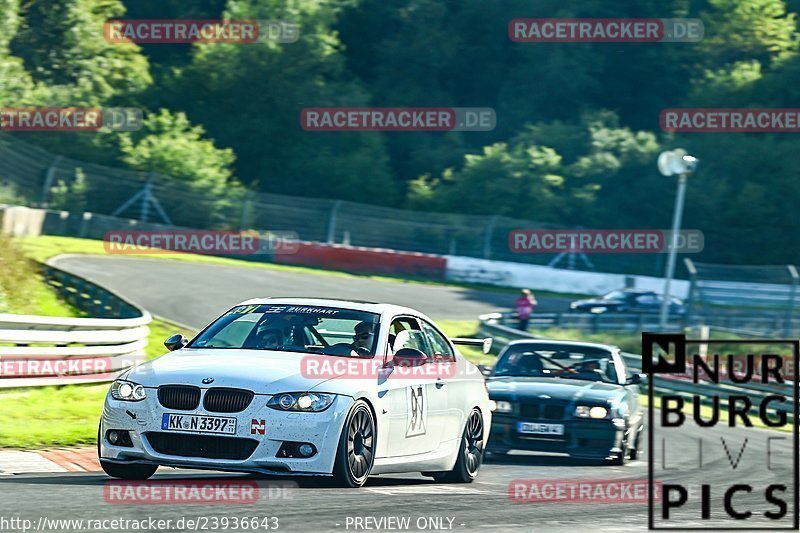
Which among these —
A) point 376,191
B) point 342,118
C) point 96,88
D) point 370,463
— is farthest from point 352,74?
point 370,463

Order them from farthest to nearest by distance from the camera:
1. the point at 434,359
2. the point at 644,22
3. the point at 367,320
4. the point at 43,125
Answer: the point at 644,22 < the point at 43,125 < the point at 434,359 < the point at 367,320

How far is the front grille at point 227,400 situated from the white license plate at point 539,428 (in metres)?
6.07

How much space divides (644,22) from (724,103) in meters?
7.57

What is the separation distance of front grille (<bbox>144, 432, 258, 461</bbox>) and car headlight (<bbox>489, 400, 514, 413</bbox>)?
6.05 meters

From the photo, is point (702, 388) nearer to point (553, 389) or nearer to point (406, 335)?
point (553, 389)

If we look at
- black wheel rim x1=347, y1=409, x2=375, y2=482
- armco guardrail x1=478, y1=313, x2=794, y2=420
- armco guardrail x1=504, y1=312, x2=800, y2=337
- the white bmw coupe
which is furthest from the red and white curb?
armco guardrail x1=504, y1=312, x2=800, y2=337

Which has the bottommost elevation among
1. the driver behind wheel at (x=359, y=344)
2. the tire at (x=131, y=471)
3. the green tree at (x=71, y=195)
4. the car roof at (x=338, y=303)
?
the tire at (x=131, y=471)

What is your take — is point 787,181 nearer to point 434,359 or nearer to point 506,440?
point 506,440

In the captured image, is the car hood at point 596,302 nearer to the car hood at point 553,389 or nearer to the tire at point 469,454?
the car hood at point 553,389

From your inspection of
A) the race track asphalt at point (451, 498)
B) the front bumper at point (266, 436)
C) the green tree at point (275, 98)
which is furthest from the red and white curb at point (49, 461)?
the green tree at point (275, 98)

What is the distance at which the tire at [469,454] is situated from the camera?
1107 cm

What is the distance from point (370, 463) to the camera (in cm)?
926

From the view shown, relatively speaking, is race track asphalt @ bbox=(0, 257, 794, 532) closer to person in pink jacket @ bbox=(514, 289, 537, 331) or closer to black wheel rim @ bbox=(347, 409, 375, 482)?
black wheel rim @ bbox=(347, 409, 375, 482)

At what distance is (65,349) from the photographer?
15.3m
